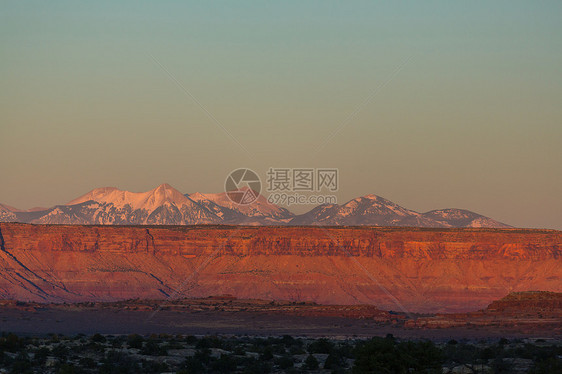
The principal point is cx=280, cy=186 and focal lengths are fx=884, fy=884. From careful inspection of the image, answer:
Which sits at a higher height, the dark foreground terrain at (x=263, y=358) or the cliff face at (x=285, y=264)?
the cliff face at (x=285, y=264)

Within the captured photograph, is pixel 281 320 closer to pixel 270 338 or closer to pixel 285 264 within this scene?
pixel 270 338

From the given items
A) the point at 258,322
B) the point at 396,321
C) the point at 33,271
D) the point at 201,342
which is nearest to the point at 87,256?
the point at 33,271

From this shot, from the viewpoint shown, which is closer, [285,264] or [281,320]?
[281,320]

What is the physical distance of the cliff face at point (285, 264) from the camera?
12862 centimetres

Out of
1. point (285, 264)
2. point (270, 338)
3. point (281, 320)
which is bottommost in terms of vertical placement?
point (270, 338)

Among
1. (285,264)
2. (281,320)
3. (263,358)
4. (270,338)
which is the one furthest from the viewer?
(285,264)

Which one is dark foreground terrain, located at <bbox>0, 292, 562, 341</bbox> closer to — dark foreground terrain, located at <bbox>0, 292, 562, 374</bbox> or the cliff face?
dark foreground terrain, located at <bbox>0, 292, 562, 374</bbox>

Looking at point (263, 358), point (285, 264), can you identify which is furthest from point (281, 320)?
point (263, 358)

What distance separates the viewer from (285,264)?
138 metres

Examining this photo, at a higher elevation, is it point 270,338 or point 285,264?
point 285,264

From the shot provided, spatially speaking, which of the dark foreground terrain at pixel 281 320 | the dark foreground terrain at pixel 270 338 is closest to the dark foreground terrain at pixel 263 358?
the dark foreground terrain at pixel 270 338

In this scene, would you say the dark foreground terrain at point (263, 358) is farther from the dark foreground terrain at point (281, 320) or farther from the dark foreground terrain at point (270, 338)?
the dark foreground terrain at point (281, 320)

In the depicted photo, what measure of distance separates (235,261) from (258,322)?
4299 cm

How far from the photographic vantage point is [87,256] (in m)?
139
